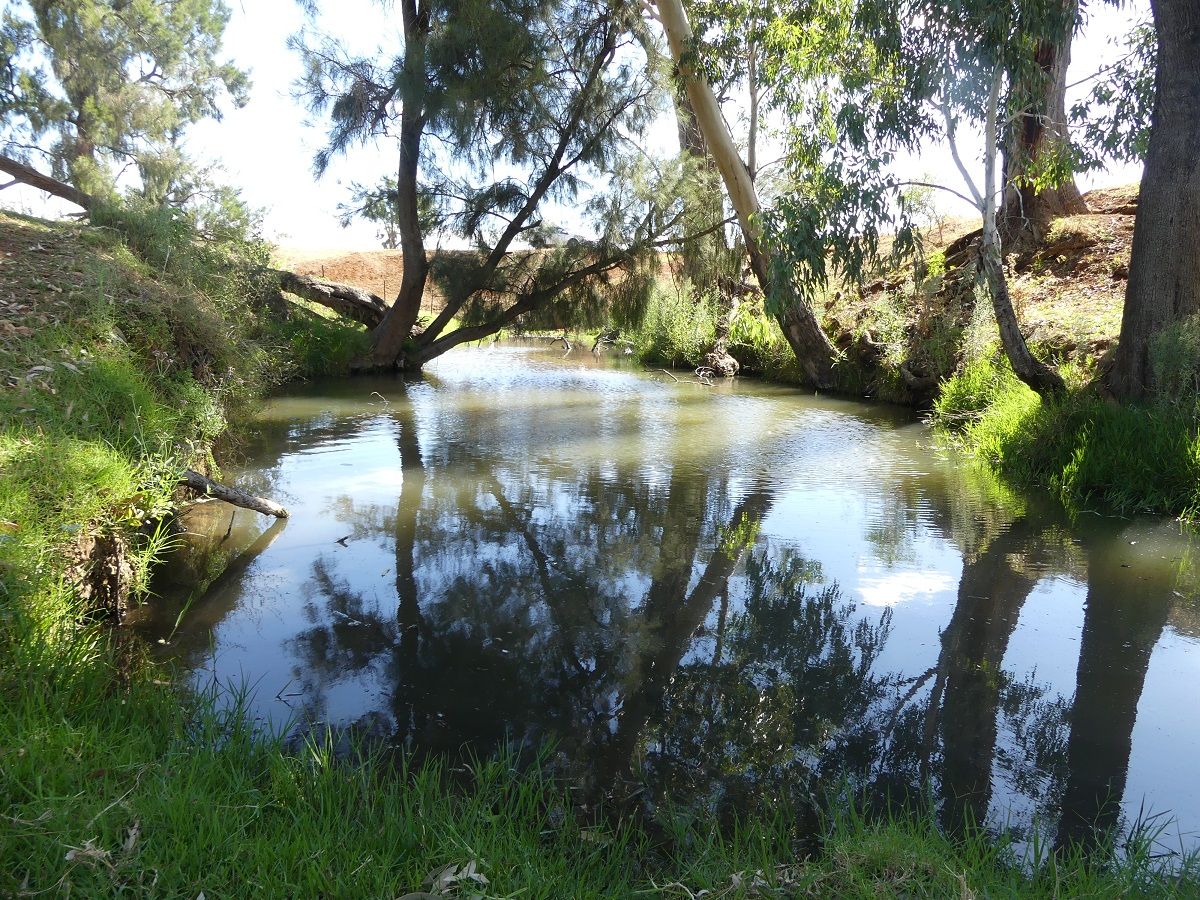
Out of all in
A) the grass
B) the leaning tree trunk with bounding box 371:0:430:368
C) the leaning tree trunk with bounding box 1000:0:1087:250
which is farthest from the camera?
the grass

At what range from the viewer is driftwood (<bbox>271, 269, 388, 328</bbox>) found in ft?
54.1

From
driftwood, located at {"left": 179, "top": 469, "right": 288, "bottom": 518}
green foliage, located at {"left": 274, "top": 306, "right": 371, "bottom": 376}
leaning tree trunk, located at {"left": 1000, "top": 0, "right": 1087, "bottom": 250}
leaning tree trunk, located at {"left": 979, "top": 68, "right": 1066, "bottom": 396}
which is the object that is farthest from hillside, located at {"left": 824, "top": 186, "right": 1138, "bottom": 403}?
green foliage, located at {"left": 274, "top": 306, "right": 371, "bottom": 376}

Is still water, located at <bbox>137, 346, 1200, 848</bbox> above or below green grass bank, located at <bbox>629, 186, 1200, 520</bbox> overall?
below

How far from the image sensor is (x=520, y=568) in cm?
516

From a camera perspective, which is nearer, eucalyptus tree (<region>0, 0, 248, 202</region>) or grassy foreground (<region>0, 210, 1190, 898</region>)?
grassy foreground (<region>0, 210, 1190, 898</region>)

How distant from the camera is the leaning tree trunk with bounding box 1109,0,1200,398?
6.96m

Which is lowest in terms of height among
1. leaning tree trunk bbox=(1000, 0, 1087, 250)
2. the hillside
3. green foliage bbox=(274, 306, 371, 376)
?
green foliage bbox=(274, 306, 371, 376)

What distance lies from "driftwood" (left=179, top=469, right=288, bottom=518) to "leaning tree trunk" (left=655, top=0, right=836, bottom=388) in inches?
268

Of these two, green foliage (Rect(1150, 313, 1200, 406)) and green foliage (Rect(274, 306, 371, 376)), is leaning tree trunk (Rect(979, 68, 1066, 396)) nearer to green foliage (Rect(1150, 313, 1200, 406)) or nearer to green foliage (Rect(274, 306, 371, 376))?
green foliage (Rect(1150, 313, 1200, 406))

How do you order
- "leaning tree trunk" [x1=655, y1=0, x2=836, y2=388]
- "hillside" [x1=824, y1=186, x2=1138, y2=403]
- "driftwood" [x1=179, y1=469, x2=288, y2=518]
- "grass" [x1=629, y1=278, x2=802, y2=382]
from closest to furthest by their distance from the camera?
"driftwood" [x1=179, y1=469, x2=288, y2=518], "hillside" [x1=824, y1=186, x2=1138, y2=403], "leaning tree trunk" [x1=655, y1=0, x2=836, y2=388], "grass" [x1=629, y1=278, x2=802, y2=382]

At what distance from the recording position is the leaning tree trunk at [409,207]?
12141mm

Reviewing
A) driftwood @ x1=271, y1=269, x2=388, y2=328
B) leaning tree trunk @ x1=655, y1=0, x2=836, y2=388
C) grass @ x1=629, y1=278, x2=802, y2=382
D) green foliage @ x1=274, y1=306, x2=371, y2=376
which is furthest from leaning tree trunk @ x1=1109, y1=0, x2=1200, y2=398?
driftwood @ x1=271, y1=269, x2=388, y2=328

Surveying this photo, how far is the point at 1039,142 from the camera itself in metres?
9.62

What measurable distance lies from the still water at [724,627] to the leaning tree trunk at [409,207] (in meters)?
6.48
